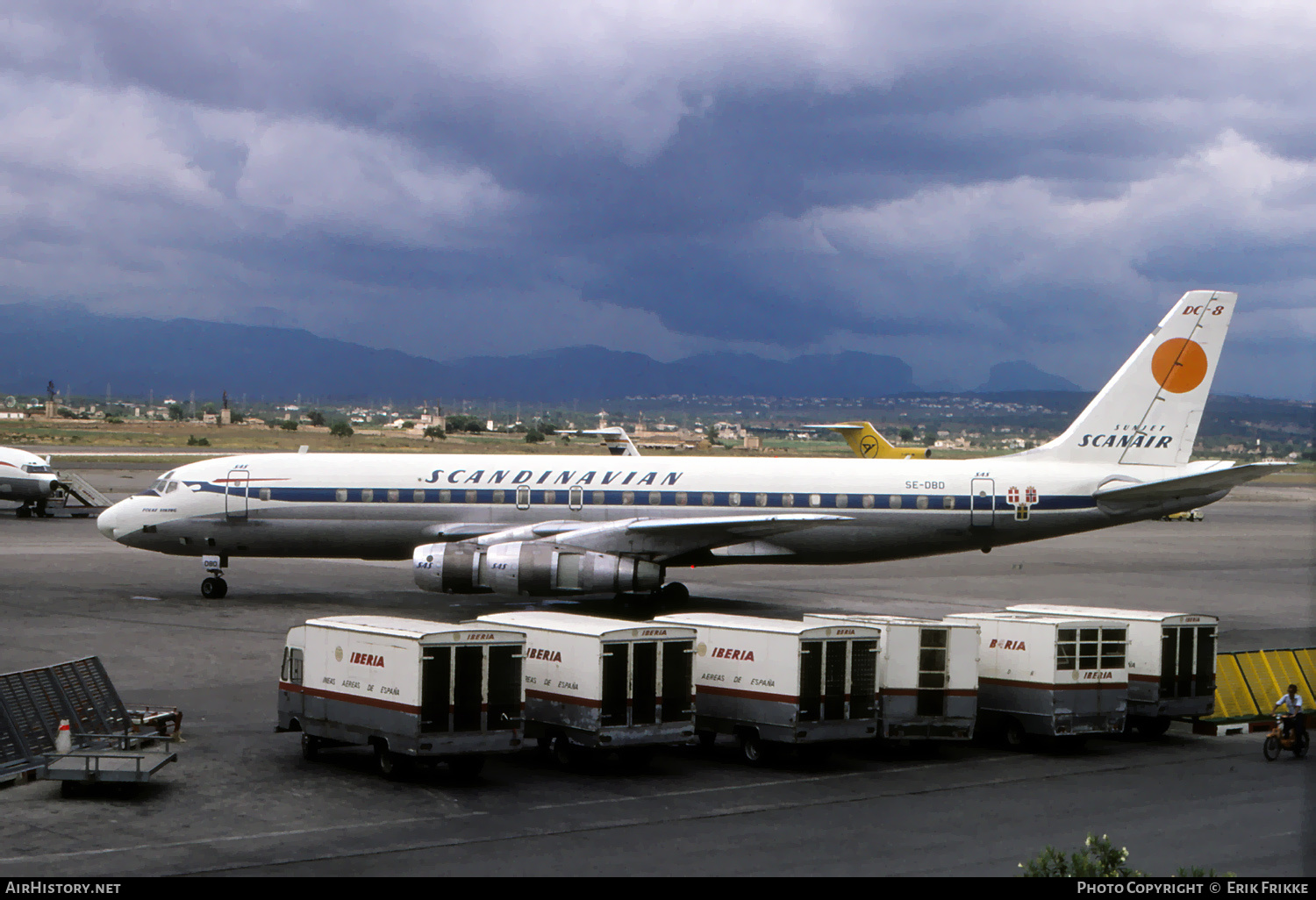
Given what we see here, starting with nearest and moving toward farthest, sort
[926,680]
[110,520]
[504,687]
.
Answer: [504,687] → [926,680] → [110,520]

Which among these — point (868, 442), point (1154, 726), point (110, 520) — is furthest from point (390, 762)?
point (868, 442)

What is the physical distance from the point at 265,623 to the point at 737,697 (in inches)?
687

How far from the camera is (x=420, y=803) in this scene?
1802 cm

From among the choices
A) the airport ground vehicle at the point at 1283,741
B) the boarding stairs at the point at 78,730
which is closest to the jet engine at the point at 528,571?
the boarding stairs at the point at 78,730

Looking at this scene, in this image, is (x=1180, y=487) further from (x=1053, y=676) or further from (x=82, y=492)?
(x=82, y=492)

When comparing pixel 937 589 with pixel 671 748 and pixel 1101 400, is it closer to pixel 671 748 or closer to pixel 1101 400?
pixel 1101 400

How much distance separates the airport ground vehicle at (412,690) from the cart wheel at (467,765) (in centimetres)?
2

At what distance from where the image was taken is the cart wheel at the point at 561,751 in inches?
816

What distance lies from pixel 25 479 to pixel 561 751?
54.8 m

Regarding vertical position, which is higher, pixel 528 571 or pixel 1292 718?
pixel 528 571

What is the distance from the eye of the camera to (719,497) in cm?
3841

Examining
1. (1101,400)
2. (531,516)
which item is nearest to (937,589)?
(1101,400)

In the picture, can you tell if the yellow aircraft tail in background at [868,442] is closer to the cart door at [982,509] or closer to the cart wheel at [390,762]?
the cart door at [982,509]
